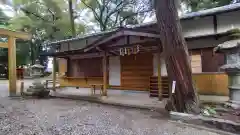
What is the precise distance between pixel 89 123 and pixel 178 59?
289 centimetres

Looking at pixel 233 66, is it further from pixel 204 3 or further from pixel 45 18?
pixel 45 18

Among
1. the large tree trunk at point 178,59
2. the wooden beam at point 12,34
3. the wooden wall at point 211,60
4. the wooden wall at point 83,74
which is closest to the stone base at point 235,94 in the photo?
the large tree trunk at point 178,59

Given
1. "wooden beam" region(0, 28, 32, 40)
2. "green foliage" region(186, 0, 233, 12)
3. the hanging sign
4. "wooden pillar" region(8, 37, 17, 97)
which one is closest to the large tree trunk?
the hanging sign

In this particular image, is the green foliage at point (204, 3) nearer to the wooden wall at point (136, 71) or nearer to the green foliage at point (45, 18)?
the wooden wall at point (136, 71)

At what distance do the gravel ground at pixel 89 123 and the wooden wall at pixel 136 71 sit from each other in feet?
11.0

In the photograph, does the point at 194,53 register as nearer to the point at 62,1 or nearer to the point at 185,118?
the point at 185,118

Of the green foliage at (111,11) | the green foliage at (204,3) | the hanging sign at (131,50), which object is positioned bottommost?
the hanging sign at (131,50)

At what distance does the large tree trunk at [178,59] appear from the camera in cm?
537

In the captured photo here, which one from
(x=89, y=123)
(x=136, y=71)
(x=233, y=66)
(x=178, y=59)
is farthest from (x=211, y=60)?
(x=89, y=123)

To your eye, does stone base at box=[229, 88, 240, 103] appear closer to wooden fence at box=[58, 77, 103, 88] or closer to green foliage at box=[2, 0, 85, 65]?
wooden fence at box=[58, 77, 103, 88]

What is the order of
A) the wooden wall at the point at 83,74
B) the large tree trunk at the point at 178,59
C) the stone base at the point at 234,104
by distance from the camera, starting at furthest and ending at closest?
the wooden wall at the point at 83,74 → the stone base at the point at 234,104 → the large tree trunk at the point at 178,59

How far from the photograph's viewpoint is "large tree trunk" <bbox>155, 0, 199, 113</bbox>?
537 centimetres

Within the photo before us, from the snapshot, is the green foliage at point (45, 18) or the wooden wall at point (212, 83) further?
the green foliage at point (45, 18)

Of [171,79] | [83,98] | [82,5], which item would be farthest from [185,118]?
[82,5]
